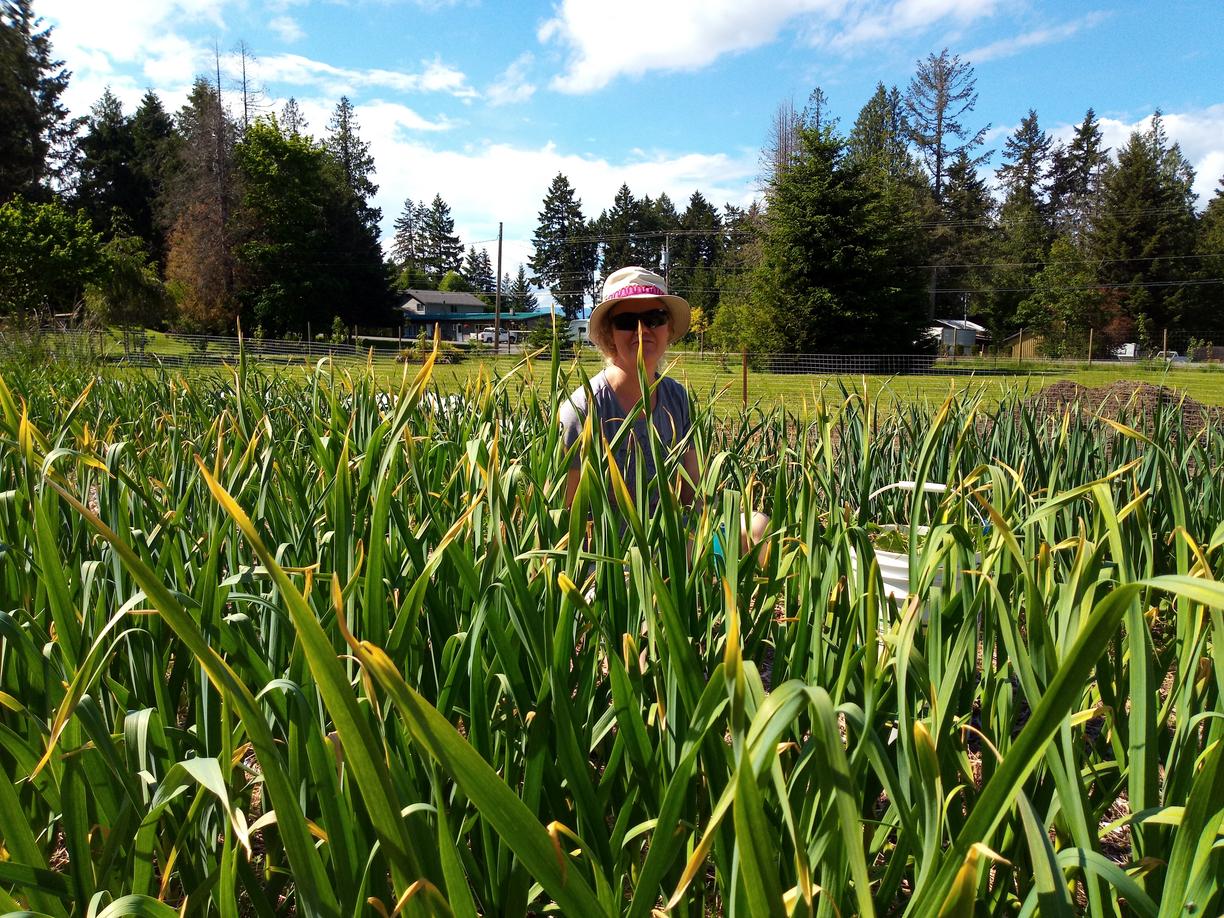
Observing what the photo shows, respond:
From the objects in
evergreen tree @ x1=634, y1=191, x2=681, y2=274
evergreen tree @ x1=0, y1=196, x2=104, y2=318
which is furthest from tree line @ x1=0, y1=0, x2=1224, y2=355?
evergreen tree @ x1=634, y1=191, x2=681, y2=274

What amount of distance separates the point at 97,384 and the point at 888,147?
43.6 m

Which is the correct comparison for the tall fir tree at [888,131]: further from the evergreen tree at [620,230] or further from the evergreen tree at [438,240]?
the evergreen tree at [438,240]

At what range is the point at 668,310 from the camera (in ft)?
7.36

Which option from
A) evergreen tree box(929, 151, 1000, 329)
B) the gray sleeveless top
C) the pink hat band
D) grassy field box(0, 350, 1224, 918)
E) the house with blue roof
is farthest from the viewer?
the house with blue roof

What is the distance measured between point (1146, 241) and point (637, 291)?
41.4 m

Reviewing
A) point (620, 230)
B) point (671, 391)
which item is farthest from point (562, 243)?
point (671, 391)

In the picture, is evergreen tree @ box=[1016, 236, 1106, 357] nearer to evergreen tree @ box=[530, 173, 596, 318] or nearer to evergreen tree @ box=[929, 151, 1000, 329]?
evergreen tree @ box=[929, 151, 1000, 329]

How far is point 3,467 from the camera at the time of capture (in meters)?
1.42

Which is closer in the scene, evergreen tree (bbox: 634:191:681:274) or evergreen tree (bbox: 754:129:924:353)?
evergreen tree (bbox: 754:129:924:353)

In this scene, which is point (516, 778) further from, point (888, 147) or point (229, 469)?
point (888, 147)

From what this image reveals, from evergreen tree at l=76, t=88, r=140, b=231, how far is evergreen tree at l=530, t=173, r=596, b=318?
109ft

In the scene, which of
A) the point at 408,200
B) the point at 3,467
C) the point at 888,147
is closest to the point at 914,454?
the point at 3,467

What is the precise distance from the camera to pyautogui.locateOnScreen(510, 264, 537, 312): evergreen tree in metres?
68.0

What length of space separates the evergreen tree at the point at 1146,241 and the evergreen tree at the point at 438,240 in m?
54.8
